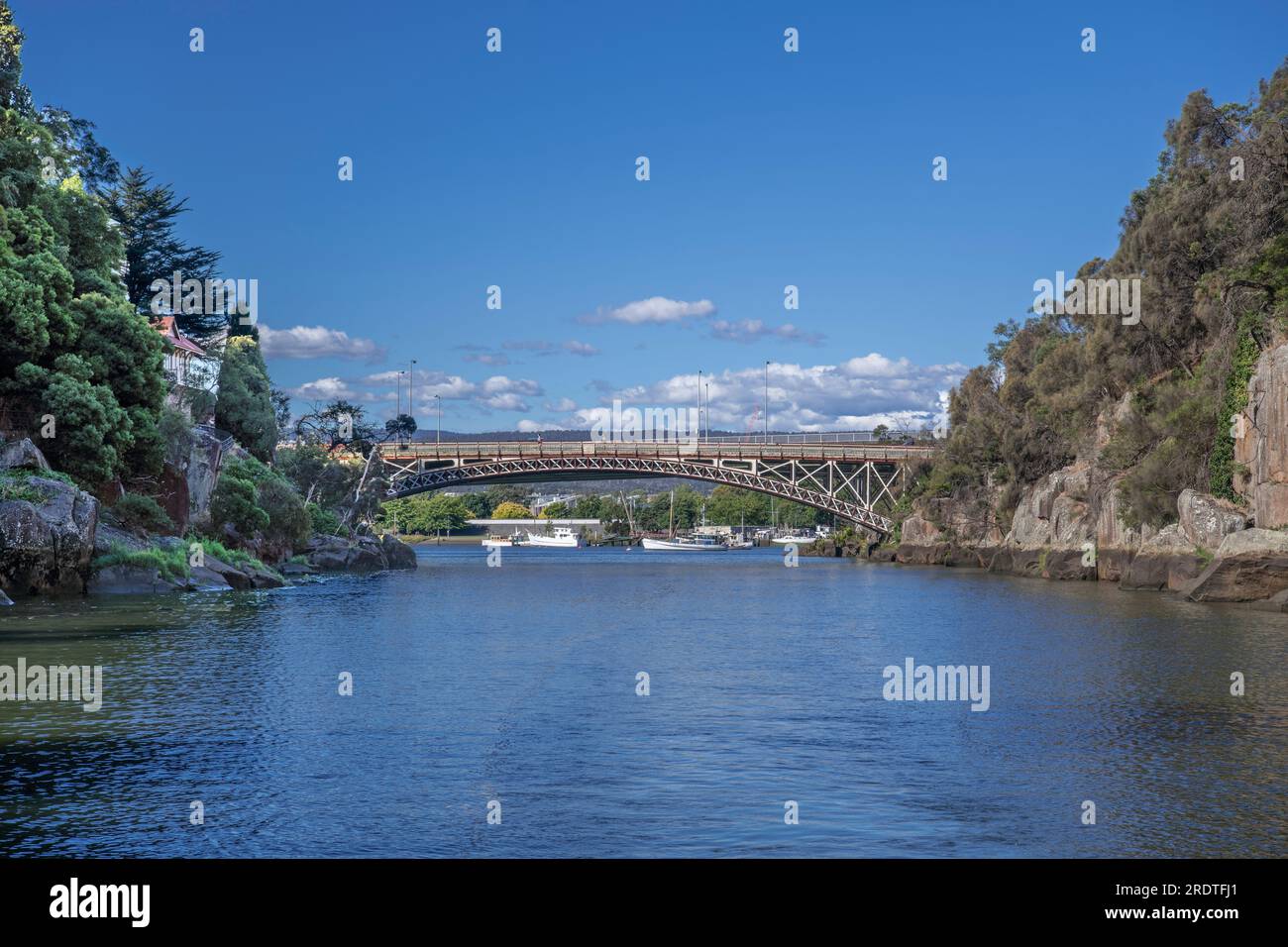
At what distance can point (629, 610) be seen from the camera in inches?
2279

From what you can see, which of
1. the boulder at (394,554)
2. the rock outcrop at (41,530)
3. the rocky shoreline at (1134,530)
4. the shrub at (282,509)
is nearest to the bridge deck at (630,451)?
the rocky shoreline at (1134,530)

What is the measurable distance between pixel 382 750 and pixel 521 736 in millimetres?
2681

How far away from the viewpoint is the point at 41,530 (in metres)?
48.7

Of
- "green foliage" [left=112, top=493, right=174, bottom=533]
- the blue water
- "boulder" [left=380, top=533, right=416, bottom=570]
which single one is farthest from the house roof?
the blue water

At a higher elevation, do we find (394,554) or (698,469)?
(698,469)

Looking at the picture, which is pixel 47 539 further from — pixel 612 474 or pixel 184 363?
pixel 612 474

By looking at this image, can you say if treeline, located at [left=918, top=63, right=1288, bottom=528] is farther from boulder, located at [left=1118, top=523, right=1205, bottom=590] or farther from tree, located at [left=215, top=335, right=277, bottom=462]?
tree, located at [left=215, top=335, right=277, bottom=462]

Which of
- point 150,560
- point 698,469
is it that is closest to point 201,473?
point 150,560

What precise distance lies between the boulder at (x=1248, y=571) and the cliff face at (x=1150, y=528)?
0.13ft

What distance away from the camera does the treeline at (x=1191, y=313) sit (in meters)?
56.9

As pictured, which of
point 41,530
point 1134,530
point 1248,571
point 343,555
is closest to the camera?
point 41,530

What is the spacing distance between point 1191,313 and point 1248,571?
23.3 m
